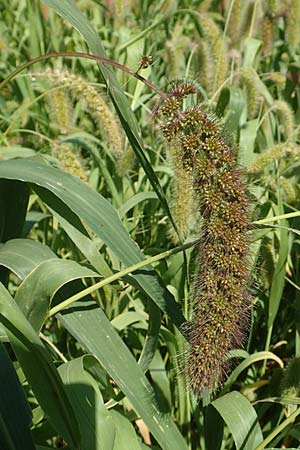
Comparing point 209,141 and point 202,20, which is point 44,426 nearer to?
point 209,141

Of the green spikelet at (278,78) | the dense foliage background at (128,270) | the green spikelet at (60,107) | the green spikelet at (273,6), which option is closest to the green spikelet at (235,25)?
the dense foliage background at (128,270)

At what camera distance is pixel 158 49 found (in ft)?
11.8

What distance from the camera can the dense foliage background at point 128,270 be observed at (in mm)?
1394

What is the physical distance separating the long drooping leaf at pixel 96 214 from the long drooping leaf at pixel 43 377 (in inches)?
11.2

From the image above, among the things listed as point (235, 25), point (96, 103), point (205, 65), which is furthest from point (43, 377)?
point (235, 25)

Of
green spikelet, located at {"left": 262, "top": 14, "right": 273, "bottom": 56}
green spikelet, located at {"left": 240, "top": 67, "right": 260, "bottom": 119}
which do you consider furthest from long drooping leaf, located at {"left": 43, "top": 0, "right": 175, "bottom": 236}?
green spikelet, located at {"left": 262, "top": 14, "right": 273, "bottom": 56}

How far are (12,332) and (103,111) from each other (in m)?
0.89

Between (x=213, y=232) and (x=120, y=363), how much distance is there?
35cm

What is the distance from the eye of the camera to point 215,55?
2578 millimetres

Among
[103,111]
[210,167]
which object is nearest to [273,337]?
[103,111]

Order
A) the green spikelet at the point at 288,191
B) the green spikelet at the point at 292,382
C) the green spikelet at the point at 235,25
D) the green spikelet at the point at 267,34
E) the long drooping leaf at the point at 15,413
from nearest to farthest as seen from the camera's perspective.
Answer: the long drooping leaf at the point at 15,413
the green spikelet at the point at 292,382
the green spikelet at the point at 288,191
the green spikelet at the point at 235,25
the green spikelet at the point at 267,34

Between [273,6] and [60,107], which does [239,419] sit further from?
[273,6]

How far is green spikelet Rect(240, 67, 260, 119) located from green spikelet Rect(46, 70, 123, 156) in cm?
51

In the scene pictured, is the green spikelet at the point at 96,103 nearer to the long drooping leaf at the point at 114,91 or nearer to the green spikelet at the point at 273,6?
the long drooping leaf at the point at 114,91
